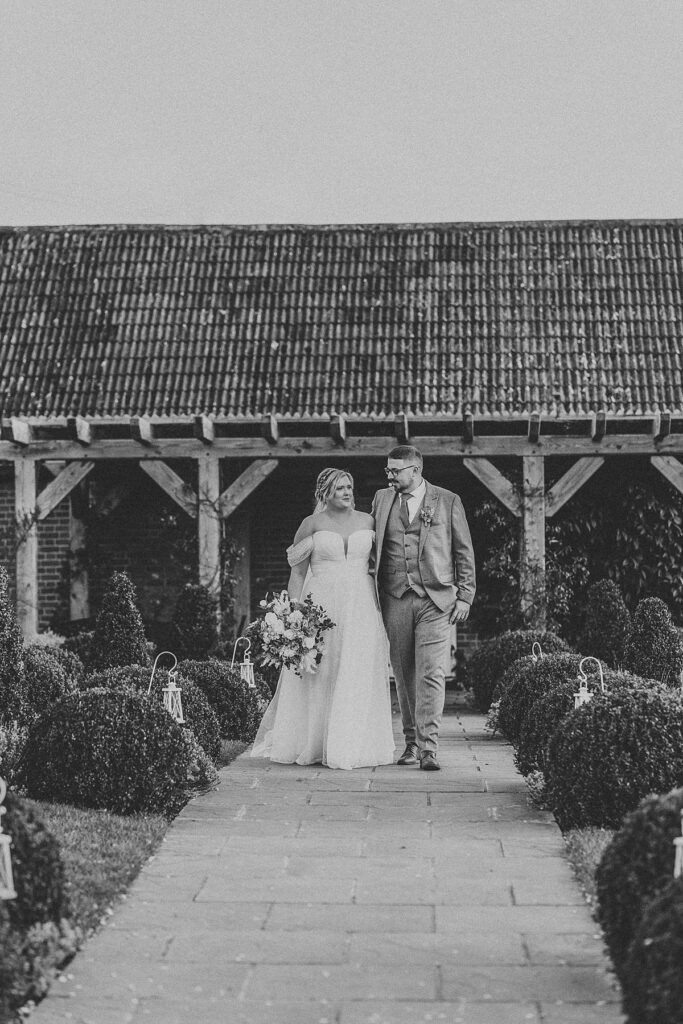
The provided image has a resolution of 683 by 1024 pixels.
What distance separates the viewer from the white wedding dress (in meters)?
7.74

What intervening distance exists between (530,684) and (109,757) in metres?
3.22

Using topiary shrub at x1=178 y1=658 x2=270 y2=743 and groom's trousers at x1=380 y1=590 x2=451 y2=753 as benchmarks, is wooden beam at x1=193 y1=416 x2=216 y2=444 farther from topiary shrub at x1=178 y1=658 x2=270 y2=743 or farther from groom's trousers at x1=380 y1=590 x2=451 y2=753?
groom's trousers at x1=380 y1=590 x2=451 y2=753

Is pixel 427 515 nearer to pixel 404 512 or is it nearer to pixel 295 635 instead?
pixel 404 512

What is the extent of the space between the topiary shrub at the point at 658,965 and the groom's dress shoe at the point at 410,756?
4.44m

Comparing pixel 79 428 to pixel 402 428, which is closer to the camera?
pixel 402 428

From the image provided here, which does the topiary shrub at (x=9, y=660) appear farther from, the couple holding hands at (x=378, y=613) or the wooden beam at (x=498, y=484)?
the wooden beam at (x=498, y=484)

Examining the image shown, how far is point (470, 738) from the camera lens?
9.46 meters

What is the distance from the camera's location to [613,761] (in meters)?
5.69

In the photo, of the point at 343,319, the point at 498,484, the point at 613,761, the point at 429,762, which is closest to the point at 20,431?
the point at 343,319

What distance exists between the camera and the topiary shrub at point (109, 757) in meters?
6.09

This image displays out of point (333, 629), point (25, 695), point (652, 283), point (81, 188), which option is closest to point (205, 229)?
point (652, 283)

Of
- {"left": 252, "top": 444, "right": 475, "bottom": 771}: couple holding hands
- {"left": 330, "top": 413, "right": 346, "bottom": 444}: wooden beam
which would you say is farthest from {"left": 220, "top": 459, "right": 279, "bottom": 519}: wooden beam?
{"left": 252, "top": 444, "right": 475, "bottom": 771}: couple holding hands

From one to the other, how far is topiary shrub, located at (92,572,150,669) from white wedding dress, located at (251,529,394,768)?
3736 mm

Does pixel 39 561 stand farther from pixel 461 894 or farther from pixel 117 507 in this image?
pixel 461 894
